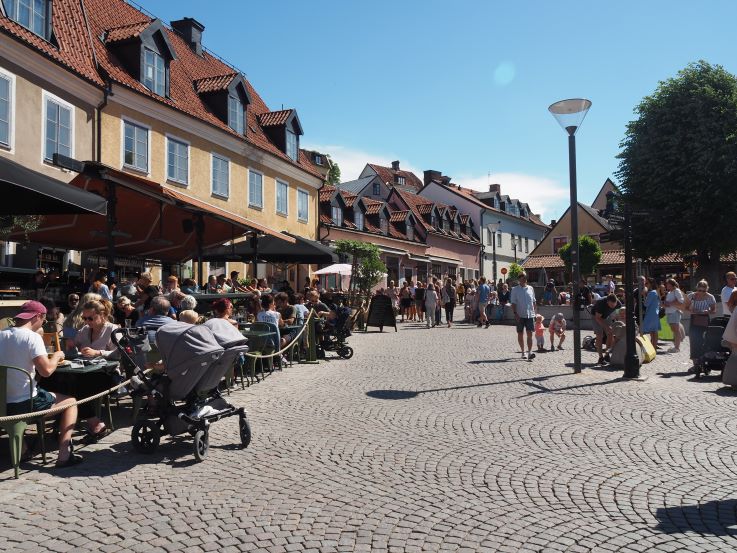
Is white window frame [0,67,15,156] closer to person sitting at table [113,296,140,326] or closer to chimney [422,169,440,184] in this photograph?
person sitting at table [113,296,140,326]

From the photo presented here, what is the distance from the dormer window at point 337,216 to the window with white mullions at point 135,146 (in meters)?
15.7

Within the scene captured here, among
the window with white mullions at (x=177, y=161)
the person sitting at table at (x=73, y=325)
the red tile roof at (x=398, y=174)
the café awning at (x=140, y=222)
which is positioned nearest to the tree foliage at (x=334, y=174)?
the red tile roof at (x=398, y=174)

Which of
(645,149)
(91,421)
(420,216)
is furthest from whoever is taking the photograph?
(420,216)

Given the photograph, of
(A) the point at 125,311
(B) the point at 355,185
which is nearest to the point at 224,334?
(A) the point at 125,311

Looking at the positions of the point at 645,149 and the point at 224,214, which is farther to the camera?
the point at 645,149

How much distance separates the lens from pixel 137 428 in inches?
231

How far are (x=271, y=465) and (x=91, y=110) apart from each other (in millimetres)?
15070

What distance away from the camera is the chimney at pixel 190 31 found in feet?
90.3

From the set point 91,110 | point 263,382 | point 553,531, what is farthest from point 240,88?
point 553,531

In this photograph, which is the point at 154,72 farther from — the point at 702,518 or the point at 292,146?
the point at 702,518

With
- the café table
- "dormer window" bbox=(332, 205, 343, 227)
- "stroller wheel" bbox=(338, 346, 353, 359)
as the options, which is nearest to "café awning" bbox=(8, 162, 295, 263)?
"stroller wheel" bbox=(338, 346, 353, 359)

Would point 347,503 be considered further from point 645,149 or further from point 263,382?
point 645,149

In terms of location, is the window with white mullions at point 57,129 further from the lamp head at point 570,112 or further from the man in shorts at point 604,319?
the man in shorts at point 604,319

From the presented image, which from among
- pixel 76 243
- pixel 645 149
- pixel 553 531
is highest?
pixel 645 149
